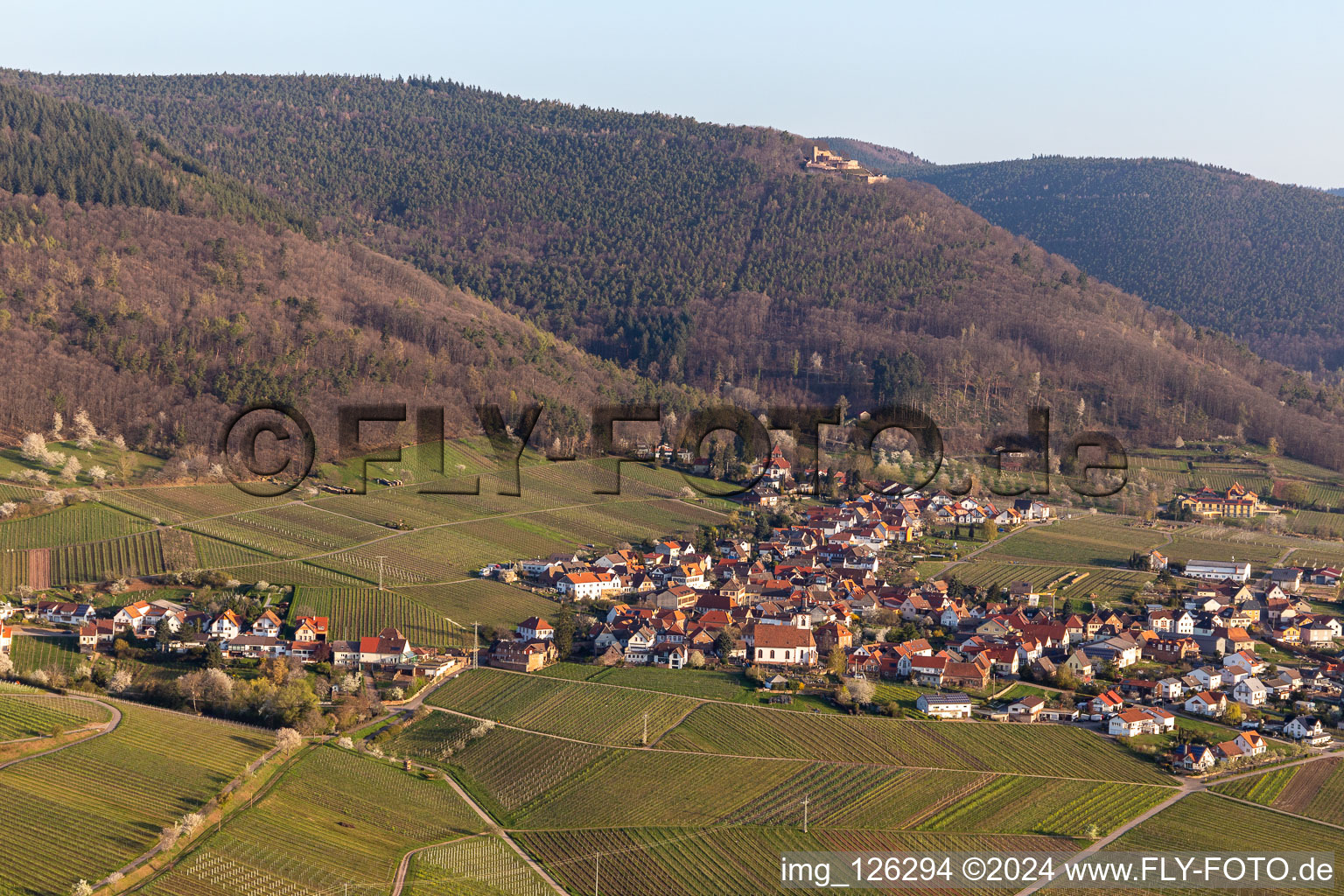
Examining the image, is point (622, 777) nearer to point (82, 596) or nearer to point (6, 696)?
point (6, 696)

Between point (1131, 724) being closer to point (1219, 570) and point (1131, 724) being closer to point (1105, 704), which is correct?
point (1105, 704)

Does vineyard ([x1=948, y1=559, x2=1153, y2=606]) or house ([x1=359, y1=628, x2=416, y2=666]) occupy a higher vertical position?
vineyard ([x1=948, y1=559, x2=1153, y2=606])

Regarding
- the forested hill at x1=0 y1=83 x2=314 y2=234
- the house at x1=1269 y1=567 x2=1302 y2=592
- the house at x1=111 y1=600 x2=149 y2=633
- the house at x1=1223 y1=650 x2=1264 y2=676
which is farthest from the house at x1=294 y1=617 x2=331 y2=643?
the forested hill at x1=0 y1=83 x2=314 y2=234

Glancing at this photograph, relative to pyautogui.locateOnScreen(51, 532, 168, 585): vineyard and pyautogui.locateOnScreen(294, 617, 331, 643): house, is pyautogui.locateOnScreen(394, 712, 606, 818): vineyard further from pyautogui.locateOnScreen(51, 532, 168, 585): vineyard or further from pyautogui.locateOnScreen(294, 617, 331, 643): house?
pyautogui.locateOnScreen(51, 532, 168, 585): vineyard

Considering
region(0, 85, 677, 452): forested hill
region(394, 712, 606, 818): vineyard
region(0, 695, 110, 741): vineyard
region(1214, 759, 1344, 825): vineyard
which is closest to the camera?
region(0, 695, 110, 741): vineyard

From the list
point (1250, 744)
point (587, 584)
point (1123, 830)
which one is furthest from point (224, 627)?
point (1250, 744)

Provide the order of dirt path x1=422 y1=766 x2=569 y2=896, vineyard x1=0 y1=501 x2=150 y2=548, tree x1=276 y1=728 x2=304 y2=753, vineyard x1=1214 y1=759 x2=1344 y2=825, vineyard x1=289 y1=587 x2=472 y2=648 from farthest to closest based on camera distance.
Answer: vineyard x1=0 y1=501 x2=150 y2=548 → vineyard x1=289 y1=587 x2=472 y2=648 → tree x1=276 y1=728 x2=304 y2=753 → vineyard x1=1214 y1=759 x2=1344 y2=825 → dirt path x1=422 y1=766 x2=569 y2=896

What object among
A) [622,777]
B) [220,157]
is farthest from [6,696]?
[220,157]
